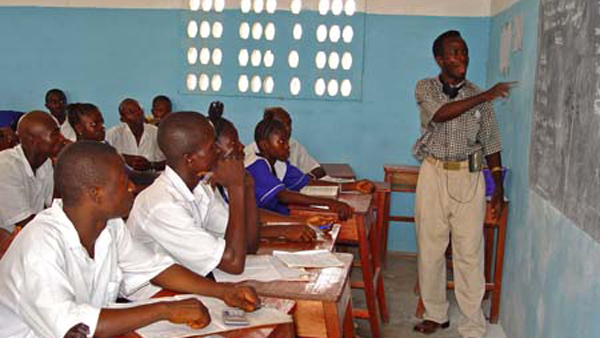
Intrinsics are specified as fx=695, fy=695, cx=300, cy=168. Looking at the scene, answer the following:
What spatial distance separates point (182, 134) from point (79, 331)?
845 millimetres

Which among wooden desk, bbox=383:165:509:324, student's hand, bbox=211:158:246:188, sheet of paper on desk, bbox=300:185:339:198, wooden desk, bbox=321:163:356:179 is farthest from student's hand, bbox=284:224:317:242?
wooden desk, bbox=321:163:356:179

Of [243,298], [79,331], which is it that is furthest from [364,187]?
[79,331]

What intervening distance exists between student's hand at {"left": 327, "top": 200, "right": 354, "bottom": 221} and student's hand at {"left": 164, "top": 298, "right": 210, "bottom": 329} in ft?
5.79

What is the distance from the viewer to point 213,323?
5.39 ft

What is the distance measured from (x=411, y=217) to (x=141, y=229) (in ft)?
11.2

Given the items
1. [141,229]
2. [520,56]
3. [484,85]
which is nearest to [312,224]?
[141,229]

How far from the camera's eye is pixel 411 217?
5.39 metres

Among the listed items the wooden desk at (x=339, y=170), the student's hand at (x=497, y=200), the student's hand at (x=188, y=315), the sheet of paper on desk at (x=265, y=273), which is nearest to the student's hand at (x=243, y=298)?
the student's hand at (x=188, y=315)

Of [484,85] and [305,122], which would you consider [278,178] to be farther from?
[484,85]

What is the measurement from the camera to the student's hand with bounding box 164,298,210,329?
160 centimetres

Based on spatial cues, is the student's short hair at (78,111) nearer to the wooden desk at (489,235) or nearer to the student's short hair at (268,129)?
the student's short hair at (268,129)

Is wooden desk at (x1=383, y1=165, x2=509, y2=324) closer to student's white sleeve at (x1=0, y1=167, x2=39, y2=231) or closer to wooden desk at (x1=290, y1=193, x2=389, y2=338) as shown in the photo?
wooden desk at (x1=290, y1=193, x2=389, y2=338)

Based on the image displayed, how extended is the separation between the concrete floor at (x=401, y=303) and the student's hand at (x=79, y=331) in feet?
8.04

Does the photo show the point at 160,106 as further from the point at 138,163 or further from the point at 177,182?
the point at 177,182
